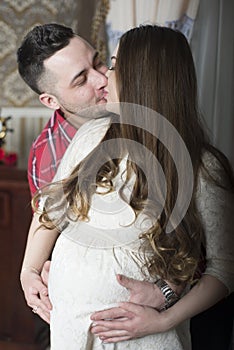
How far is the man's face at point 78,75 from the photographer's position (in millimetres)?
1817

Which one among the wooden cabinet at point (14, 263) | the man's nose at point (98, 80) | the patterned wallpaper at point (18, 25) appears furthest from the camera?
the patterned wallpaper at point (18, 25)

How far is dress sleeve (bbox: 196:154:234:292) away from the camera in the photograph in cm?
135

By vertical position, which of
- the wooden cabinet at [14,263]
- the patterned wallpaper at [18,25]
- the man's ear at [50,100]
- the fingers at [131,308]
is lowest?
the wooden cabinet at [14,263]

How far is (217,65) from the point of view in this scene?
1962 mm

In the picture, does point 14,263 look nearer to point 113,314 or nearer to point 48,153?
point 48,153

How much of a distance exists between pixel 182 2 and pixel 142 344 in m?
1.20

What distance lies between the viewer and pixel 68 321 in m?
1.41

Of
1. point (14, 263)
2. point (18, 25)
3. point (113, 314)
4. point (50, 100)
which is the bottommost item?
point (14, 263)

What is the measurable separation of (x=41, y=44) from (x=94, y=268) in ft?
2.62

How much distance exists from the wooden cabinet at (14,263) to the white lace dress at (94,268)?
1375mm

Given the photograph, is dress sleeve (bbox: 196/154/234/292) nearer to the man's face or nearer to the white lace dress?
the white lace dress

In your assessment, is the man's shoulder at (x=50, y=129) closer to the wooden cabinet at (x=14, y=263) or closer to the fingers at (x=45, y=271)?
the fingers at (x=45, y=271)

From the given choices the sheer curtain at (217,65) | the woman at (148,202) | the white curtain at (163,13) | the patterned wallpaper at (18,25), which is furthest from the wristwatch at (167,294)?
the patterned wallpaper at (18,25)

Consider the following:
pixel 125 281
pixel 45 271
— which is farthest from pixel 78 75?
pixel 125 281
